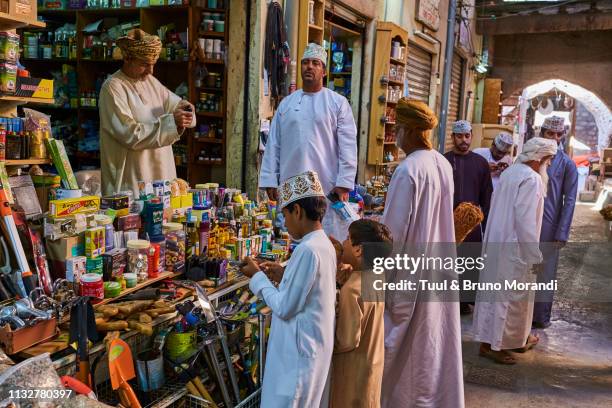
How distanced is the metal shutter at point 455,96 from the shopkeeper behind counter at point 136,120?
375 inches

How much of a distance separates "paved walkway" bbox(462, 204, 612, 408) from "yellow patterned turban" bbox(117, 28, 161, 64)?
310 centimetres

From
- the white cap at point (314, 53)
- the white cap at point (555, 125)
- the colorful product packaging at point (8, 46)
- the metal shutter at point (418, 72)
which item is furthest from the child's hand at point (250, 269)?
the metal shutter at point (418, 72)

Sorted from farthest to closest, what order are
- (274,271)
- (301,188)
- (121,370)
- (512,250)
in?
(512,250)
(274,271)
(121,370)
(301,188)

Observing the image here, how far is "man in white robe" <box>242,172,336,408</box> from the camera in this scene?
2.20 meters

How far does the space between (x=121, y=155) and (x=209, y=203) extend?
0.68 meters

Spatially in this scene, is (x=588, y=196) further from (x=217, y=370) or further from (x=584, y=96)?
(x=217, y=370)

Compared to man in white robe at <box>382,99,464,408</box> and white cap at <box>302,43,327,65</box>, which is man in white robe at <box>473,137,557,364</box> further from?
white cap at <box>302,43,327,65</box>

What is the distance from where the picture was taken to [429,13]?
9680 mm

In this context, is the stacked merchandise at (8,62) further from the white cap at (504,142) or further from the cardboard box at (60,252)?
the white cap at (504,142)

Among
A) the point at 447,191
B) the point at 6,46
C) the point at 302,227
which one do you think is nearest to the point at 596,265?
the point at 447,191

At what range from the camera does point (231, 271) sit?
11.4 ft

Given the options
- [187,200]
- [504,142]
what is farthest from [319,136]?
[504,142]

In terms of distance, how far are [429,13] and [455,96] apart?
3.80 m

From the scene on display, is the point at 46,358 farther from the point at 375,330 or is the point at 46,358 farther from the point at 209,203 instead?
the point at 209,203
